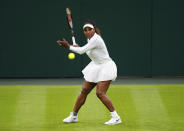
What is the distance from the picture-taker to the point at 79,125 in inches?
287

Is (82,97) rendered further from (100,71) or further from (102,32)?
(102,32)

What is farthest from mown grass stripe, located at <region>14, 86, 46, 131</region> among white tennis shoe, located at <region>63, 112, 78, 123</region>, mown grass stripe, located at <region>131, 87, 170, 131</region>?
mown grass stripe, located at <region>131, 87, 170, 131</region>

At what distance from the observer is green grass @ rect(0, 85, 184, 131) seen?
7207mm

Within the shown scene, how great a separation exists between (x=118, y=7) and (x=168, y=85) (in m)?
2.96

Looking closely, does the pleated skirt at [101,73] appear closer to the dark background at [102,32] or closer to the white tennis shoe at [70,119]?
the white tennis shoe at [70,119]

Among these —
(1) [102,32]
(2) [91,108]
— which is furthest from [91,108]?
(1) [102,32]

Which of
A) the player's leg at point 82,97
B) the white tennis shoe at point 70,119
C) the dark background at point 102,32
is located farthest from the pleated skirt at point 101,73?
the dark background at point 102,32

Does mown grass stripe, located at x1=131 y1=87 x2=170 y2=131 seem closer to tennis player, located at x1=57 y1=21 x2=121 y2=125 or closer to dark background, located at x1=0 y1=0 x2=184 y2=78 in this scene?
tennis player, located at x1=57 y1=21 x2=121 y2=125

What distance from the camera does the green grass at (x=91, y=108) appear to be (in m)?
7.21

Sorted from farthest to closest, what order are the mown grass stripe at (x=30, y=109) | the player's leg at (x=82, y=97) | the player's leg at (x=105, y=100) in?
the player's leg at (x=82, y=97) < the mown grass stripe at (x=30, y=109) < the player's leg at (x=105, y=100)

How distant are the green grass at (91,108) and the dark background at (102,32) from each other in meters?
1.86

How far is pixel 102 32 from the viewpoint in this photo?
553 inches

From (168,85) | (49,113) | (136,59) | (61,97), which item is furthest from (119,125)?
(136,59)

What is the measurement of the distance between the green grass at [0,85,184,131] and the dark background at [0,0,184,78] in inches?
73.2
